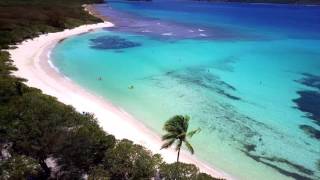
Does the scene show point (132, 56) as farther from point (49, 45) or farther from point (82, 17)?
point (82, 17)

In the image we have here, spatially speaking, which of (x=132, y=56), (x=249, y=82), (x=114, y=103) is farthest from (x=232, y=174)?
(x=132, y=56)

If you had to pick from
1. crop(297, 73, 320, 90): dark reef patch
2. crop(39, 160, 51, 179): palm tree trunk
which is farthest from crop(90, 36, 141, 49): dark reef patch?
crop(39, 160, 51, 179): palm tree trunk

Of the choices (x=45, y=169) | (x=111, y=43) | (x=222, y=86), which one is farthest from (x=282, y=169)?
(x=111, y=43)

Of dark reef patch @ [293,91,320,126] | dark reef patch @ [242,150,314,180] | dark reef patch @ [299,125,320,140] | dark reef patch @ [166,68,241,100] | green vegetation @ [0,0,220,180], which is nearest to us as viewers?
green vegetation @ [0,0,220,180]

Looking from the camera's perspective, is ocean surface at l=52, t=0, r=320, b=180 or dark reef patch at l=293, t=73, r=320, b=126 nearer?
ocean surface at l=52, t=0, r=320, b=180

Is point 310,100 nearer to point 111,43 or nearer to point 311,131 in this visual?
point 311,131

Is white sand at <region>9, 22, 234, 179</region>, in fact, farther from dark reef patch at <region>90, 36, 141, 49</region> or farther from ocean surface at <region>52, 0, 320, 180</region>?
dark reef patch at <region>90, 36, 141, 49</region>

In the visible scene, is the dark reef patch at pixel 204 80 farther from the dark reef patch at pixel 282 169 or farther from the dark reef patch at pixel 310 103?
the dark reef patch at pixel 282 169
